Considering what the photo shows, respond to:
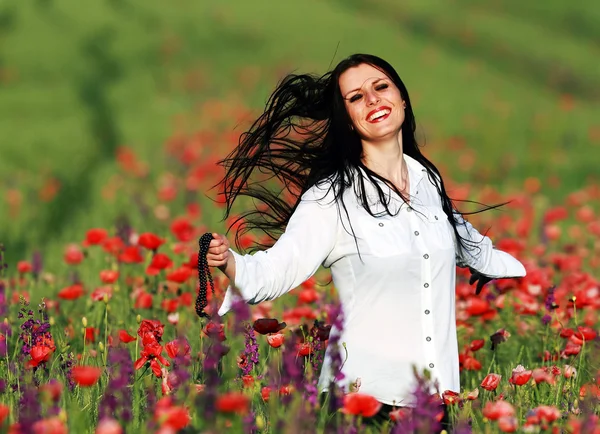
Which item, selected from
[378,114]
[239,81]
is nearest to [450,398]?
[378,114]

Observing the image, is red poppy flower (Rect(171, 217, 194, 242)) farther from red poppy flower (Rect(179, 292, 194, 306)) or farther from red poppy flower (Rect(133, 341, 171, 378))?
red poppy flower (Rect(133, 341, 171, 378))

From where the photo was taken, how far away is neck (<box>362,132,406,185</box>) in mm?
3371

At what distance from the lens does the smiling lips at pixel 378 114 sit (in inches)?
130

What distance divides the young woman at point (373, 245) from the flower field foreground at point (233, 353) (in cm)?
8

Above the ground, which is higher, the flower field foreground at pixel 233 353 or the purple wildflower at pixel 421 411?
the flower field foreground at pixel 233 353

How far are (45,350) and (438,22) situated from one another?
74.2 ft

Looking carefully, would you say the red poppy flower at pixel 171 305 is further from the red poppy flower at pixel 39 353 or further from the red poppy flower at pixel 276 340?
the red poppy flower at pixel 39 353

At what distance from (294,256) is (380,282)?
0.28 meters

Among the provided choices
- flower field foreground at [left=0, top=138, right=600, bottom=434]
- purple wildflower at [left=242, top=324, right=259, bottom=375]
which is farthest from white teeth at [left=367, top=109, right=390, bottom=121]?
purple wildflower at [left=242, top=324, right=259, bottom=375]

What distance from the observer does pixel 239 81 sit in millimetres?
17578

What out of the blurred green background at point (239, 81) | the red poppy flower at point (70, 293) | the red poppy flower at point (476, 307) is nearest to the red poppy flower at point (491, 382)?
the red poppy flower at point (476, 307)

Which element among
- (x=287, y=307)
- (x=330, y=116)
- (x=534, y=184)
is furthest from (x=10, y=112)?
(x=330, y=116)

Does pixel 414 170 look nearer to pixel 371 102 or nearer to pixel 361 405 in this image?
pixel 371 102

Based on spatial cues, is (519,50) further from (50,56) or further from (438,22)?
(50,56)
